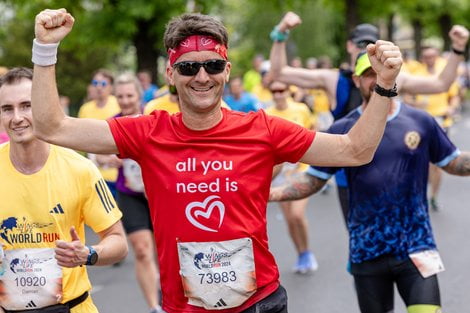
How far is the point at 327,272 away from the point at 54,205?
501cm

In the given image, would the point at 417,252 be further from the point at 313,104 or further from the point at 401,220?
the point at 313,104

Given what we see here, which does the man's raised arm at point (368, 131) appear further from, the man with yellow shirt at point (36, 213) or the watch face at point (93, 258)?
the man with yellow shirt at point (36, 213)

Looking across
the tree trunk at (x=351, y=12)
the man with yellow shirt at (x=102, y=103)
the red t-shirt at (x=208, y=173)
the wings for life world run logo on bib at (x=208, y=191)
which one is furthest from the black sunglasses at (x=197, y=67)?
the tree trunk at (x=351, y=12)

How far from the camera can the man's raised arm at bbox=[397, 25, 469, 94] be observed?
214 inches

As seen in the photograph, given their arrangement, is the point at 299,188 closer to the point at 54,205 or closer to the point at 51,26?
the point at 54,205

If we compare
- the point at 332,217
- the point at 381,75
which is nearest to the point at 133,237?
the point at 381,75

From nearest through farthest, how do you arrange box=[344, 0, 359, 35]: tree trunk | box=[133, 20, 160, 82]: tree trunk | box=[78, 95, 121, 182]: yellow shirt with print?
1. box=[78, 95, 121, 182]: yellow shirt with print
2. box=[133, 20, 160, 82]: tree trunk
3. box=[344, 0, 359, 35]: tree trunk

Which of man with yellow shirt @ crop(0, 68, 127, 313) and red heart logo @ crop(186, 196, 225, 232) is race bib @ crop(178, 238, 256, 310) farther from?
man with yellow shirt @ crop(0, 68, 127, 313)

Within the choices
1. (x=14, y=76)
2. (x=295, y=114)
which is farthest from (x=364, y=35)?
(x=14, y=76)

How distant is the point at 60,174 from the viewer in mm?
3947

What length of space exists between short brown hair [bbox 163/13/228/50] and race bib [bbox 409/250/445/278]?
1747 mm

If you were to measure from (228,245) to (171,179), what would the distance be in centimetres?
35

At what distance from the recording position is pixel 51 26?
124 inches

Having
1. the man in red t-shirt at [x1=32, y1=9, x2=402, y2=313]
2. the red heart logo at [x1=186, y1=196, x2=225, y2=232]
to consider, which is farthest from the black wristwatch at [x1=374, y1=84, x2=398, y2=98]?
the red heart logo at [x1=186, y1=196, x2=225, y2=232]
